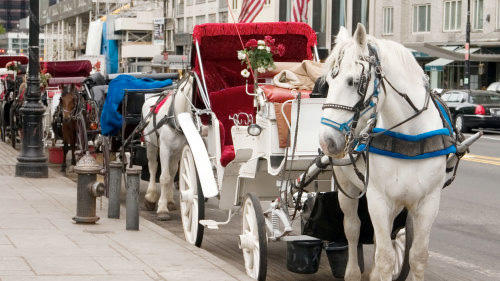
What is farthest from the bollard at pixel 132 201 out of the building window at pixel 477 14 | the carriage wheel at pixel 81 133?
the building window at pixel 477 14

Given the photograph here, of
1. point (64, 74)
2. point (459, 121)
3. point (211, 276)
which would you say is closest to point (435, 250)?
point (211, 276)

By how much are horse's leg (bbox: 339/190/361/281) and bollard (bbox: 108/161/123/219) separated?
4.90 metres

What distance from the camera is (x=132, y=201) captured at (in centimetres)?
1192

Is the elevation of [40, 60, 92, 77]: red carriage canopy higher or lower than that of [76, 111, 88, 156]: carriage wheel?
higher

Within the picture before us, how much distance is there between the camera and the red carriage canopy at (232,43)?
12.2 m

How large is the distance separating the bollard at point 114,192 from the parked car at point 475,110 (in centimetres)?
2398

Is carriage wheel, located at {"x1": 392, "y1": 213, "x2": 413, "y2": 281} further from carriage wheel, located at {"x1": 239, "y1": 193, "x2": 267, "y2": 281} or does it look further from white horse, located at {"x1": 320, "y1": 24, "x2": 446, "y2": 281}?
carriage wheel, located at {"x1": 239, "y1": 193, "x2": 267, "y2": 281}

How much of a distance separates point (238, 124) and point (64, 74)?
1380 centimetres

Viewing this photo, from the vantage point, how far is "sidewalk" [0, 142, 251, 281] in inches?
350

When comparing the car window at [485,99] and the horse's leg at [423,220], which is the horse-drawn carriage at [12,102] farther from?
the horse's leg at [423,220]

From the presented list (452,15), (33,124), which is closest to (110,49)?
(452,15)

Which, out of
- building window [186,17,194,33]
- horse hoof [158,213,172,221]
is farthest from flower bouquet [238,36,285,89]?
building window [186,17,194,33]

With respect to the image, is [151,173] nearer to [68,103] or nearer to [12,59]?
[68,103]

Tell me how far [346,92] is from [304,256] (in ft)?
7.49
